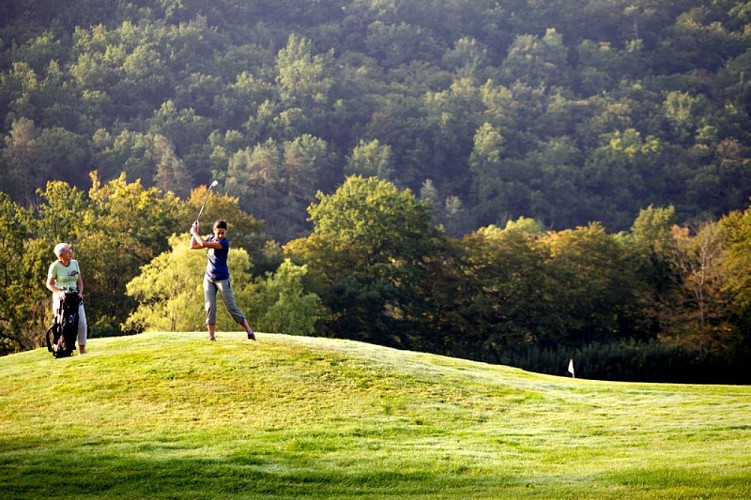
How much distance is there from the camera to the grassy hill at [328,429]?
55.3 ft

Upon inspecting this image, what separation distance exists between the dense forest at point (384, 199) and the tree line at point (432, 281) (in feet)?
0.70

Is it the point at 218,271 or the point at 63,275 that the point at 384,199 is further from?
the point at 63,275

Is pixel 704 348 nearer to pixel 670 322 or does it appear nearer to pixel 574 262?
pixel 670 322

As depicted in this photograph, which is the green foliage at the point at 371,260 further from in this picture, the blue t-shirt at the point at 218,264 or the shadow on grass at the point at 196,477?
the shadow on grass at the point at 196,477

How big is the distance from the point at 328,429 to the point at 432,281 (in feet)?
236

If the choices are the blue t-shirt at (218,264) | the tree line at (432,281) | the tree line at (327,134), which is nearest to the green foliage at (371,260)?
the tree line at (432,281)

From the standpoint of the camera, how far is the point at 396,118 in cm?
18112

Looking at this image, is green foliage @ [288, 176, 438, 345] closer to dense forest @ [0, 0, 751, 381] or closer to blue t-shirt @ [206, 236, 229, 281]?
dense forest @ [0, 0, 751, 381]

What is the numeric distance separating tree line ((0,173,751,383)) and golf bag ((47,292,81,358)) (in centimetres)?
3996

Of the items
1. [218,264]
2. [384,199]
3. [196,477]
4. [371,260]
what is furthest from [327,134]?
[196,477]

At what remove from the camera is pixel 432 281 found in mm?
92375

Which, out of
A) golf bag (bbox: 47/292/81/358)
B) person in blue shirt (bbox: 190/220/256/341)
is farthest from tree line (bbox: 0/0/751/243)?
person in blue shirt (bbox: 190/220/256/341)

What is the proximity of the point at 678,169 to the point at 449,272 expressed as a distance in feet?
294

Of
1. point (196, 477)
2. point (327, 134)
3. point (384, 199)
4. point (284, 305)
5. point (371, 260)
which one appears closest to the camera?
point (196, 477)
